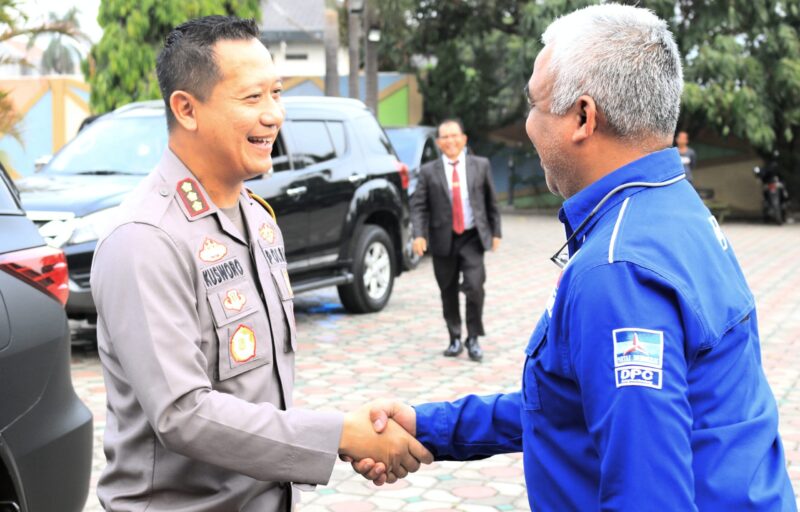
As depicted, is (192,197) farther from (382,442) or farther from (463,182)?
(463,182)

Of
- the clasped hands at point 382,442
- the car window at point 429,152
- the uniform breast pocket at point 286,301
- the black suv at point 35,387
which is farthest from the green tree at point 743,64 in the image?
the uniform breast pocket at point 286,301

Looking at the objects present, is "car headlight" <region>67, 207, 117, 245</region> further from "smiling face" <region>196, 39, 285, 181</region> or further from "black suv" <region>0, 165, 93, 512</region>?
"smiling face" <region>196, 39, 285, 181</region>

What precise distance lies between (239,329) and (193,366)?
0.17m

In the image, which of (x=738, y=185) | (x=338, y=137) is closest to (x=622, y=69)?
(x=338, y=137)

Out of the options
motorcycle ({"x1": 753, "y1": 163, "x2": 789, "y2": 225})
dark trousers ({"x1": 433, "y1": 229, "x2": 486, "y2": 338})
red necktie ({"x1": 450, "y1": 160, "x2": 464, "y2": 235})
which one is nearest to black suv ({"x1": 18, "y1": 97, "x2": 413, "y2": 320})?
dark trousers ({"x1": 433, "y1": 229, "x2": 486, "y2": 338})

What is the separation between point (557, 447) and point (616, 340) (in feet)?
0.98

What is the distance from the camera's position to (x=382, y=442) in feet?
8.39

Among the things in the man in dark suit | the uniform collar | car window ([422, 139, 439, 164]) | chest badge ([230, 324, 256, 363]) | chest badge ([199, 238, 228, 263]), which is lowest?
car window ([422, 139, 439, 164])

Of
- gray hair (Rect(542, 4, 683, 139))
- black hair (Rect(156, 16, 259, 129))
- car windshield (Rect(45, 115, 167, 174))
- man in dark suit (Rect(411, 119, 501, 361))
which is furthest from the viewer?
car windshield (Rect(45, 115, 167, 174))

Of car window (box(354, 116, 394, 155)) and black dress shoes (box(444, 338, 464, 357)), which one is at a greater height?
car window (box(354, 116, 394, 155))

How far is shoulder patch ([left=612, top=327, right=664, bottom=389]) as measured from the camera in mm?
1699

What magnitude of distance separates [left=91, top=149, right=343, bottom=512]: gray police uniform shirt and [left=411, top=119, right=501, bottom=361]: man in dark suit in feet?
21.4

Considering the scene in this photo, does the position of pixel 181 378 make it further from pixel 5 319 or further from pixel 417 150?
pixel 417 150

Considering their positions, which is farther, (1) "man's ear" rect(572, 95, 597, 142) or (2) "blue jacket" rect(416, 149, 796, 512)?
(1) "man's ear" rect(572, 95, 597, 142)
